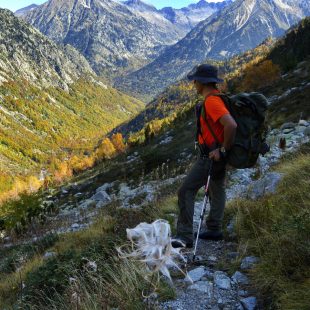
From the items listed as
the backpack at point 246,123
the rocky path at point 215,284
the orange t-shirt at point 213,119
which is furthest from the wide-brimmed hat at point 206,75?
the rocky path at point 215,284

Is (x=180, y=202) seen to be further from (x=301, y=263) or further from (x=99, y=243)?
(x=301, y=263)

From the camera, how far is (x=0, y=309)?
18.6 feet

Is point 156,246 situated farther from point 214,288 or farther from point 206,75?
point 206,75

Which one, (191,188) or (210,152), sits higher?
(210,152)

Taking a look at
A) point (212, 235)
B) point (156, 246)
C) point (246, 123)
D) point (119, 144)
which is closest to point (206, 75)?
point (246, 123)

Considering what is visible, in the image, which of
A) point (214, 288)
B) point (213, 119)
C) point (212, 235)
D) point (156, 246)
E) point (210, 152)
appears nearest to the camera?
point (156, 246)

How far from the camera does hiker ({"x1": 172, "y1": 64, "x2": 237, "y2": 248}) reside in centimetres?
497

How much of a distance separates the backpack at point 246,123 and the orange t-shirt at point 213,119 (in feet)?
0.23

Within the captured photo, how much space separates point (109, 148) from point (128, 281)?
13080 centimetres

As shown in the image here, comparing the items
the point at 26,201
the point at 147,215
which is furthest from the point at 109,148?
the point at 147,215

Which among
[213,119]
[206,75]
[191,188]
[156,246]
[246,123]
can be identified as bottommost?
[191,188]

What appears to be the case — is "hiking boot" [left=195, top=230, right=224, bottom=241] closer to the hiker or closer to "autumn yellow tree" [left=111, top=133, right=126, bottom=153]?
the hiker

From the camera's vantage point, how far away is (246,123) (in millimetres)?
5152

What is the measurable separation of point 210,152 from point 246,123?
2.13 feet
